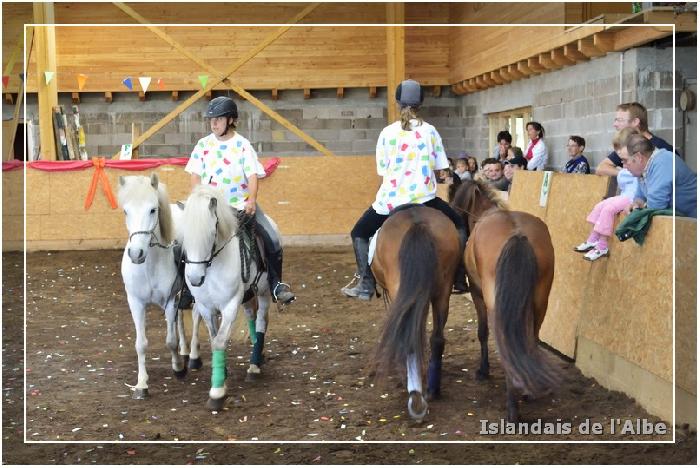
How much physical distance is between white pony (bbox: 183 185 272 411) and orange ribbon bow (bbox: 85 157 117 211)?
9189 millimetres

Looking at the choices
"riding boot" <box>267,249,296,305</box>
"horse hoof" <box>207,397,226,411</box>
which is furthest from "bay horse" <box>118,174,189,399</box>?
"riding boot" <box>267,249,296,305</box>

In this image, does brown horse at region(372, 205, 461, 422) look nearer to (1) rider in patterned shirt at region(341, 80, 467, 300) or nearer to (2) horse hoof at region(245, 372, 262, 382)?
(1) rider in patterned shirt at region(341, 80, 467, 300)

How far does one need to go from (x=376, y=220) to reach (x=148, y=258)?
5.12ft

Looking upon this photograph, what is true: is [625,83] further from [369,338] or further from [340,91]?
[340,91]

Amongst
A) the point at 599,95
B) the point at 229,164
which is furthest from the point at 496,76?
the point at 229,164

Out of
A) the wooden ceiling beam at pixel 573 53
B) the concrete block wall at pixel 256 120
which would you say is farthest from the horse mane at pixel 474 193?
Answer: the concrete block wall at pixel 256 120

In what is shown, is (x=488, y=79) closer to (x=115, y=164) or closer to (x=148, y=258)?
(x=115, y=164)

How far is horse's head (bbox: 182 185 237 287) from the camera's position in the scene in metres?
5.16

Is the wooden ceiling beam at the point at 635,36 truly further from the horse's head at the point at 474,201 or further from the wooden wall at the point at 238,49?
the wooden wall at the point at 238,49

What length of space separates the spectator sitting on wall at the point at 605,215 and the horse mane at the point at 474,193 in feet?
2.10

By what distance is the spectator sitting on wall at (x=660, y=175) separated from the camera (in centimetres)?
459

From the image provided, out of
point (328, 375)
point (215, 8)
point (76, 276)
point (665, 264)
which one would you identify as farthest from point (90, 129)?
point (665, 264)

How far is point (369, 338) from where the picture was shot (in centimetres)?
757

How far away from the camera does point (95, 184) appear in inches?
566
